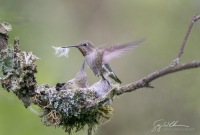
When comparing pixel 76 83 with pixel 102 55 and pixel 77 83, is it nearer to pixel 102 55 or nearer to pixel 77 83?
pixel 77 83

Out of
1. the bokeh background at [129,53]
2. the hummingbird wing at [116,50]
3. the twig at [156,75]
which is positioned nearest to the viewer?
the twig at [156,75]

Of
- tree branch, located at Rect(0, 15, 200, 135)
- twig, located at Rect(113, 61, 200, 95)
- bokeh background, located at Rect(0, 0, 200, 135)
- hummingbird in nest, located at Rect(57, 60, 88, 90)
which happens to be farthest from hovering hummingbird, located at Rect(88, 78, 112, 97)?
bokeh background, located at Rect(0, 0, 200, 135)

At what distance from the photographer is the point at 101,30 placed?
278 inches

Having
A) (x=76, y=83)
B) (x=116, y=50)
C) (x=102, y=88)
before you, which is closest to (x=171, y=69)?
(x=116, y=50)

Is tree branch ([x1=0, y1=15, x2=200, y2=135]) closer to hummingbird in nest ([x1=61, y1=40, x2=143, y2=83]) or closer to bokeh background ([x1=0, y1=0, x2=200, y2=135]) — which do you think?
hummingbird in nest ([x1=61, y1=40, x2=143, y2=83])

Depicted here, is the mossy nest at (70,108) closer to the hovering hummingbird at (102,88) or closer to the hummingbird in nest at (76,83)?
the hovering hummingbird at (102,88)

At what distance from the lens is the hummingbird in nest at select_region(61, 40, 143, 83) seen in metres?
3.21

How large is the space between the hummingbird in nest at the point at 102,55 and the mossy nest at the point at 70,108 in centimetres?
19

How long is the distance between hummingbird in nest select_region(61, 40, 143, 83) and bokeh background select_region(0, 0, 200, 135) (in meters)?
1.41

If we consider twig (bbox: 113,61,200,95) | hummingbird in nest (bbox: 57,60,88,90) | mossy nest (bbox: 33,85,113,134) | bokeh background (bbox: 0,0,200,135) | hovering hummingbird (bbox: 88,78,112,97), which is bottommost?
twig (bbox: 113,61,200,95)

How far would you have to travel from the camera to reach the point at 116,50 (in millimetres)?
3248

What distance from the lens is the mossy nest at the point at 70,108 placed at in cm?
327

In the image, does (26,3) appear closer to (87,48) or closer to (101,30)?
(101,30)

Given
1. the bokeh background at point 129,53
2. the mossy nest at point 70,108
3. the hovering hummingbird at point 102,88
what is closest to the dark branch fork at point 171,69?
the mossy nest at point 70,108
